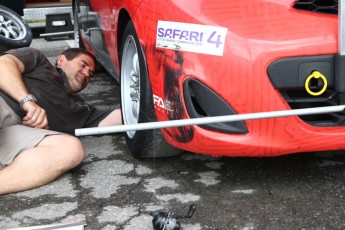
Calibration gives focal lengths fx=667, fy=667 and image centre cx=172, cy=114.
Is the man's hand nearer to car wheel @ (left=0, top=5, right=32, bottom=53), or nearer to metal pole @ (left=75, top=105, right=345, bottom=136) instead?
metal pole @ (left=75, top=105, right=345, bottom=136)

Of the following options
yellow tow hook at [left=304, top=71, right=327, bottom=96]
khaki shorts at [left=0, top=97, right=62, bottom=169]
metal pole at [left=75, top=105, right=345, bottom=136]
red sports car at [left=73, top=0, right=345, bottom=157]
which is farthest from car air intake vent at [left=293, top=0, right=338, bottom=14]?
khaki shorts at [left=0, top=97, right=62, bottom=169]

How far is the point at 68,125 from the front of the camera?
12.3ft

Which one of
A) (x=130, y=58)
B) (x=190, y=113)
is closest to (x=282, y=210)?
(x=190, y=113)

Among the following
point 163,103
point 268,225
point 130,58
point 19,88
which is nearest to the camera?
point 268,225

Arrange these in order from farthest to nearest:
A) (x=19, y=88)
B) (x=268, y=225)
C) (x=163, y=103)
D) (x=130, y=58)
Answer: (x=130, y=58)
(x=19, y=88)
(x=163, y=103)
(x=268, y=225)

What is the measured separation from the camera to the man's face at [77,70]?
151 inches

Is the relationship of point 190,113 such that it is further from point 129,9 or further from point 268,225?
point 129,9

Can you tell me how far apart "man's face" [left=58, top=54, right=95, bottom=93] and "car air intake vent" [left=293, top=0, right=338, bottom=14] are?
4.79 feet

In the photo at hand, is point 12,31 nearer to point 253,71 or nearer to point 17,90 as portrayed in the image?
point 17,90

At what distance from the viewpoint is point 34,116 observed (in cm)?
341

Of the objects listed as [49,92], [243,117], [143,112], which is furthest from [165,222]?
[49,92]

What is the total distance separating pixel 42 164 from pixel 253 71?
1173mm

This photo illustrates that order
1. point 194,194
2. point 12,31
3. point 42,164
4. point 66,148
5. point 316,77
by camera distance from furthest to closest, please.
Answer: point 12,31 → point 66,148 → point 42,164 → point 194,194 → point 316,77

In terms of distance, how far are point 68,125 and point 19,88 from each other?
16.1 inches
